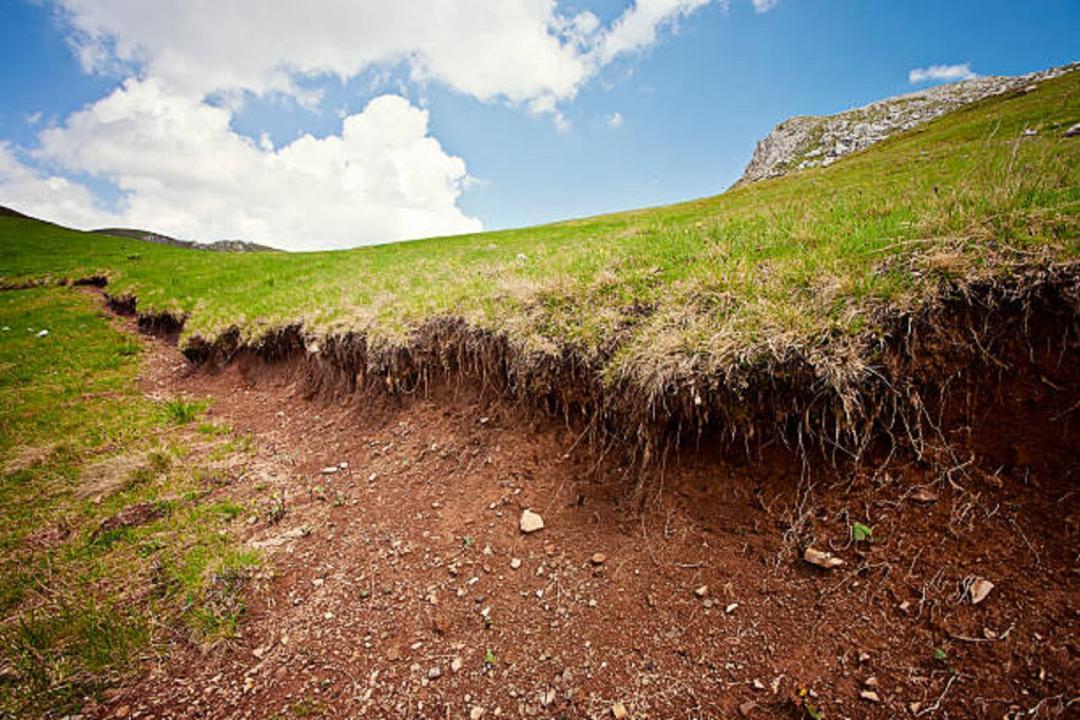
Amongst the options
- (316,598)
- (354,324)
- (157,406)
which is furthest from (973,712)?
(157,406)

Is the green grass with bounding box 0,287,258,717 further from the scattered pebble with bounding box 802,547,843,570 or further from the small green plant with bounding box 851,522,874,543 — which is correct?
the small green plant with bounding box 851,522,874,543

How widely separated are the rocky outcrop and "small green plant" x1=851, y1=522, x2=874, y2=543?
66095 mm

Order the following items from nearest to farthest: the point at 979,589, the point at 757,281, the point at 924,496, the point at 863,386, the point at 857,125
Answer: the point at 979,589
the point at 924,496
the point at 863,386
the point at 757,281
the point at 857,125

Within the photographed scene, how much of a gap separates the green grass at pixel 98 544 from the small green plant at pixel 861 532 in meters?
5.67

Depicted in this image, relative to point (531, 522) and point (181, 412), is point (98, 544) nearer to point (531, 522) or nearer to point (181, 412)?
Answer: point (181, 412)

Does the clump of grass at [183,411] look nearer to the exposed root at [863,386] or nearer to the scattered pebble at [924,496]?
the exposed root at [863,386]

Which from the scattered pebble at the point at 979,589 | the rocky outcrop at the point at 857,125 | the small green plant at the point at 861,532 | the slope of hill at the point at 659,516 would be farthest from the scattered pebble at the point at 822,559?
the rocky outcrop at the point at 857,125

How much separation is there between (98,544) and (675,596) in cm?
706

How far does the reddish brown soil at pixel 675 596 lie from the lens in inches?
103

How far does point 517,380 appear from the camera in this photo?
18.1ft

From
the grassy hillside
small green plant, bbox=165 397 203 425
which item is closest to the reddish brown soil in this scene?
the grassy hillside

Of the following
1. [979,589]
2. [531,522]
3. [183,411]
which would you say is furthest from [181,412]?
[979,589]

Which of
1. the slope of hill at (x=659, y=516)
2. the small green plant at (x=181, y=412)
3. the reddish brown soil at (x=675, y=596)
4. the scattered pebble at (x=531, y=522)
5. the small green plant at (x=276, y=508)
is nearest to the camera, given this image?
the reddish brown soil at (x=675, y=596)

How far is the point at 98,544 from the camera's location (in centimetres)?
537
